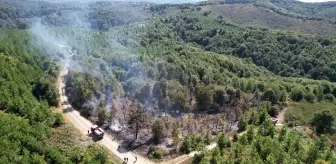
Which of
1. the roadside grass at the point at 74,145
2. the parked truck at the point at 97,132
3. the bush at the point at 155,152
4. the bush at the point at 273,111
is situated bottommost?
the bush at the point at 273,111

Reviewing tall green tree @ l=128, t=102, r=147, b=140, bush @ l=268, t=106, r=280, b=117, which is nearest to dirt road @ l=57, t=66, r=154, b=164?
tall green tree @ l=128, t=102, r=147, b=140

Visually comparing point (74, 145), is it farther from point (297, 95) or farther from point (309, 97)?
point (309, 97)

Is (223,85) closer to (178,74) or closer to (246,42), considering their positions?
(178,74)

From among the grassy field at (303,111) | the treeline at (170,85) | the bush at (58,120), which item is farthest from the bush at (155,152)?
the grassy field at (303,111)

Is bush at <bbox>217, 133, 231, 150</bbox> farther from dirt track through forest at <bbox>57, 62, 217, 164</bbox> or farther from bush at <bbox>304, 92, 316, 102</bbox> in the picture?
bush at <bbox>304, 92, 316, 102</bbox>

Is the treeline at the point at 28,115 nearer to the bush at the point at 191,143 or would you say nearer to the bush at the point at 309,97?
the bush at the point at 191,143

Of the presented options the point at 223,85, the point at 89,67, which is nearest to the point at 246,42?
the point at 223,85
